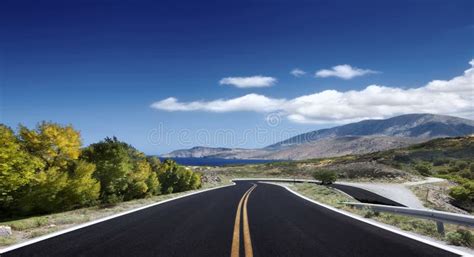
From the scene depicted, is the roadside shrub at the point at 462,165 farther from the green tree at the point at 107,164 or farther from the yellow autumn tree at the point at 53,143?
the yellow autumn tree at the point at 53,143

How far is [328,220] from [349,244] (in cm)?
445

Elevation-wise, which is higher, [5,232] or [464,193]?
[5,232]

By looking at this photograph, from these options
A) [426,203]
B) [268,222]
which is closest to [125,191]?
[268,222]

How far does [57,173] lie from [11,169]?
497 cm

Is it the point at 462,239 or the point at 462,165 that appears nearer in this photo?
the point at 462,239

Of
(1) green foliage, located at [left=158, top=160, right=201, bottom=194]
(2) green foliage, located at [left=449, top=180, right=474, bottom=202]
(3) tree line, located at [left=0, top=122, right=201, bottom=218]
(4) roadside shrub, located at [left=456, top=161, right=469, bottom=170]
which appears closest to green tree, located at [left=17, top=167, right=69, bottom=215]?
(3) tree line, located at [left=0, top=122, right=201, bottom=218]

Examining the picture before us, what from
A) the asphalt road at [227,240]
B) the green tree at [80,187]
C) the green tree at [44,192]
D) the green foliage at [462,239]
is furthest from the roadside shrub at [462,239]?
the green tree at [80,187]

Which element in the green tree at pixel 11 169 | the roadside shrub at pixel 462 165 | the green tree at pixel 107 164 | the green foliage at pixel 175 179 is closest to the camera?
the green tree at pixel 11 169

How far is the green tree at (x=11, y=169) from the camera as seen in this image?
62.1 feet

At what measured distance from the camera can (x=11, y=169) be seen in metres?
19.8

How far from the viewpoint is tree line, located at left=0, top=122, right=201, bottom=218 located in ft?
67.3

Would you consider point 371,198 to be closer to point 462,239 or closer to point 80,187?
point 80,187

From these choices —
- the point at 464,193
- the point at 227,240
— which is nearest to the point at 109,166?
the point at 227,240

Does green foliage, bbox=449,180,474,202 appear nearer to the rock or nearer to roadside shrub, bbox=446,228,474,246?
roadside shrub, bbox=446,228,474,246
